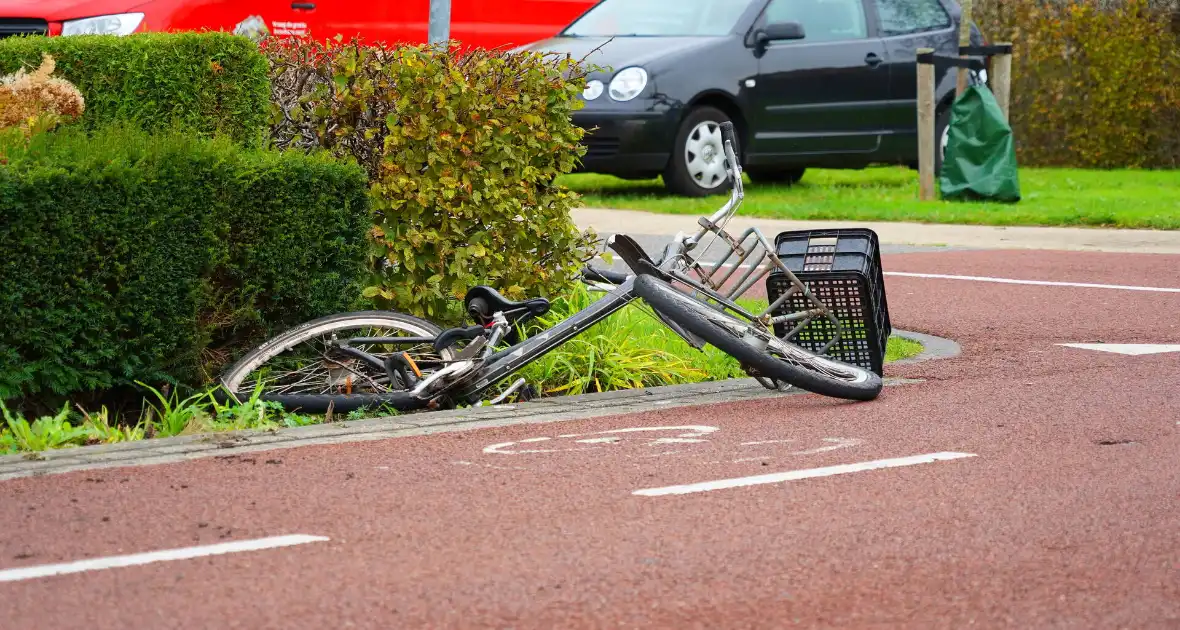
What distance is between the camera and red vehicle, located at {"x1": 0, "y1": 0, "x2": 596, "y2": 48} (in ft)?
40.1

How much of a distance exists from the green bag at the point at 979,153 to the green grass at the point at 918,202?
0.22m

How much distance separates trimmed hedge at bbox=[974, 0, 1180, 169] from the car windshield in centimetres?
543

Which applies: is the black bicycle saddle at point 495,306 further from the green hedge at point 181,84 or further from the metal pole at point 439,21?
the metal pole at point 439,21

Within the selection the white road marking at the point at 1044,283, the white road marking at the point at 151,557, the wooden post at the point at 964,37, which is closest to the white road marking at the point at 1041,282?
the white road marking at the point at 1044,283

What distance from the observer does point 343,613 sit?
4219mm

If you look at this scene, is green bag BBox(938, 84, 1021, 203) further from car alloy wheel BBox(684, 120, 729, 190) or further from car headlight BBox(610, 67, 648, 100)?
car headlight BBox(610, 67, 648, 100)

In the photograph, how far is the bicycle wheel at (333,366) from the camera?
694 centimetres

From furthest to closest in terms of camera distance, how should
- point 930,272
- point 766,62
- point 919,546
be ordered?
1. point 766,62
2. point 930,272
3. point 919,546

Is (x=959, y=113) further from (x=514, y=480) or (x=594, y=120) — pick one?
(x=514, y=480)

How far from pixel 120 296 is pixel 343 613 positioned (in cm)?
268

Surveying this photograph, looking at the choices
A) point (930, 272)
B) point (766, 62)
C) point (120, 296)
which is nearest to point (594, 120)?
point (766, 62)

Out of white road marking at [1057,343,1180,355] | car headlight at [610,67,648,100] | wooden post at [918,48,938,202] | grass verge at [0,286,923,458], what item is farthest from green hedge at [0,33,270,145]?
wooden post at [918,48,938,202]

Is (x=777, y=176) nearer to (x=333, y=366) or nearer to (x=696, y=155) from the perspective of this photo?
(x=696, y=155)

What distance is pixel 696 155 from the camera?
16.4 meters
